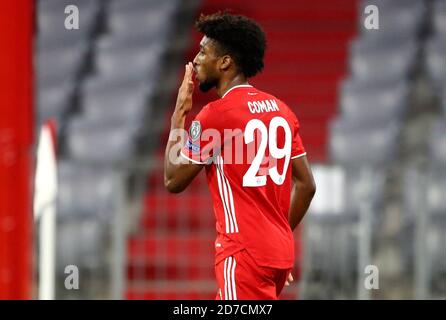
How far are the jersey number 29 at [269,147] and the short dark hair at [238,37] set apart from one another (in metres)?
0.28

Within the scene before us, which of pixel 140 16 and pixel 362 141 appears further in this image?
pixel 140 16

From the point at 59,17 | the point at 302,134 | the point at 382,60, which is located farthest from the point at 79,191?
the point at 382,60

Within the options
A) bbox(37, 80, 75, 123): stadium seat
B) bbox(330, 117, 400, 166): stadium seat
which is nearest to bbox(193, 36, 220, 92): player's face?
bbox(330, 117, 400, 166): stadium seat

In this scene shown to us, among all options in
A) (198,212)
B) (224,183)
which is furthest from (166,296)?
(224,183)

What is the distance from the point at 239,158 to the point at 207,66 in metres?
0.44

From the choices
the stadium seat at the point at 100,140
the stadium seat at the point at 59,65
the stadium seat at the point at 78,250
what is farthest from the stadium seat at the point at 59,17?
the stadium seat at the point at 78,250

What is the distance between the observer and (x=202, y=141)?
447cm

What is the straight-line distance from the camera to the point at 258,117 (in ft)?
14.8

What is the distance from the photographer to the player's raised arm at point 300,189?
4.85 metres

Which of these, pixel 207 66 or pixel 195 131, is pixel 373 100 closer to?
pixel 207 66

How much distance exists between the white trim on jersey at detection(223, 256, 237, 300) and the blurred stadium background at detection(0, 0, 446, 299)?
2894 mm

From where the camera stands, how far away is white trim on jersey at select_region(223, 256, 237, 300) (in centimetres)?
449

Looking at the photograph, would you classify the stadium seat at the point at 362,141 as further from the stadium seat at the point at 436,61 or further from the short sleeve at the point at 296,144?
the short sleeve at the point at 296,144

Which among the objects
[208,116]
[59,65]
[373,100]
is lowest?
[208,116]
